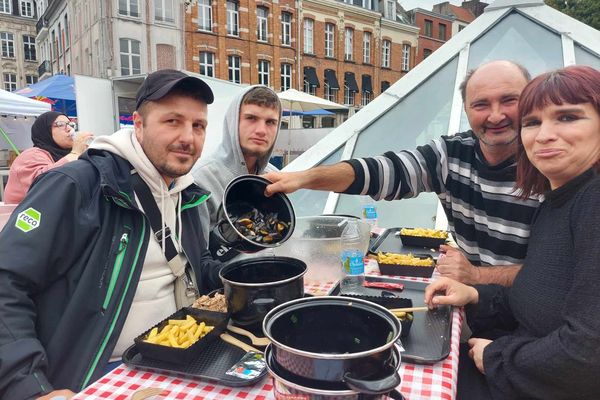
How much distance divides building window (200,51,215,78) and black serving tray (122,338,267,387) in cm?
2240

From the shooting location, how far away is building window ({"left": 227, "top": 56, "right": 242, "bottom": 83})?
904 inches

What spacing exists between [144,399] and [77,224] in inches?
28.4

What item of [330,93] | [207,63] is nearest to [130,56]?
[207,63]

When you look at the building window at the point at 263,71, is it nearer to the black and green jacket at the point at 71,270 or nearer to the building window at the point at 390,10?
the building window at the point at 390,10

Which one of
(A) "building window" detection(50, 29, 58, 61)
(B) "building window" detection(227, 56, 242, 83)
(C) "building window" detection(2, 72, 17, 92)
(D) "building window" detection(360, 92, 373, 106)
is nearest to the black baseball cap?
(B) "building window" detection(227, 56, 242, 83)

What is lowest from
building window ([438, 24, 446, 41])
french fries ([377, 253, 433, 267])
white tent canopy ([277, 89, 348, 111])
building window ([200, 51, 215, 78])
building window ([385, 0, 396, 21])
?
french fries ([377, 253, 433, 267])

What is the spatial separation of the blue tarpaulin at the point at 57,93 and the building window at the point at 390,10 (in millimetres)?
25632

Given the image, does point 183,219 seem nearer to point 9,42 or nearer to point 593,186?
point 593,186

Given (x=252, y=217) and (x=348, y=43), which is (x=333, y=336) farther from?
(x=348, y=43)

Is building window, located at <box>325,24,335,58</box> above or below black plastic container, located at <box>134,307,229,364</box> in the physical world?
above

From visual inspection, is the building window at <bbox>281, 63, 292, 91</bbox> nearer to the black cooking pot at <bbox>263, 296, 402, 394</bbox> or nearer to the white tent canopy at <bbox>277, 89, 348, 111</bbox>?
the white tent canopy at <bbox>277, 89, 348, 111</bbox>

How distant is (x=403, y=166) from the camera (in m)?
2.23

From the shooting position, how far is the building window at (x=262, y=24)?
23688 millimetres

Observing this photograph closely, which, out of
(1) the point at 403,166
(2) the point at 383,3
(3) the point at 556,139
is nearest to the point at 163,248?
(1) the point at 403,166
